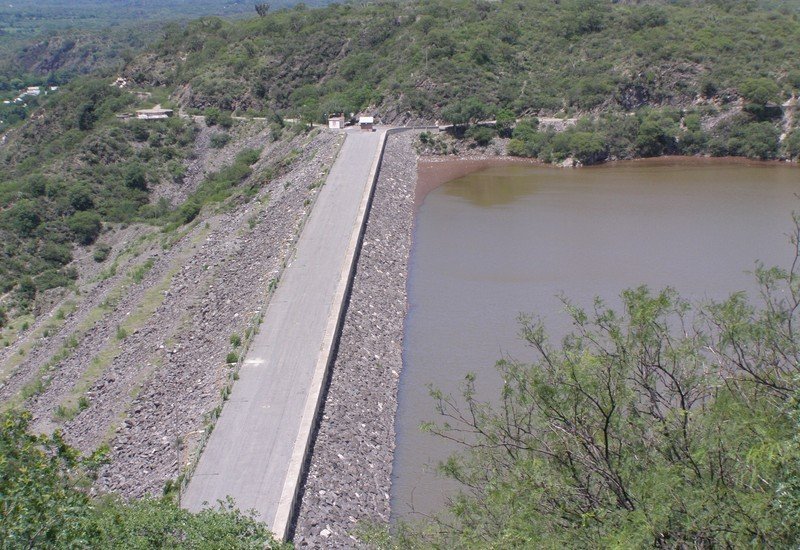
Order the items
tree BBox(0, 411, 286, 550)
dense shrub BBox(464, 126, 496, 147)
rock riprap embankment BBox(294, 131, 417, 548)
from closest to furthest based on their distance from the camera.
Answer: tree BBox(0, 411, 286, 550), rock riprap embankment BBox(294, 131, 417, 548), dense shrub BBox(464, 126, 496, 147)

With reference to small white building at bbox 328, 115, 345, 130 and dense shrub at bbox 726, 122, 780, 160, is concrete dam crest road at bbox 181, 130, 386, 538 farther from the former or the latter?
dense shrub at bbox 726, 122, 780, 160

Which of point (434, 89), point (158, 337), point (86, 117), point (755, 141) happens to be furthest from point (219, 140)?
point (755, 141)

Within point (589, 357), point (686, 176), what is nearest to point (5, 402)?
point (589, 357)

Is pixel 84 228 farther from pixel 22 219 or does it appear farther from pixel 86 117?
pixel 86 117

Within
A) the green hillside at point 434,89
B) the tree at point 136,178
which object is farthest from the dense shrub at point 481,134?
the tree at point 136,178

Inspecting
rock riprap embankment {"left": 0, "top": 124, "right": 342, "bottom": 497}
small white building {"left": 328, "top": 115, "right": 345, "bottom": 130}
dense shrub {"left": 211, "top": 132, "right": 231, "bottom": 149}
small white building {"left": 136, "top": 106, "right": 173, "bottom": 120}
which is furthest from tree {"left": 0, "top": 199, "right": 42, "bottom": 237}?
small white building {"left": 328, "top": 115, "right": 345, "bottom": 130}
